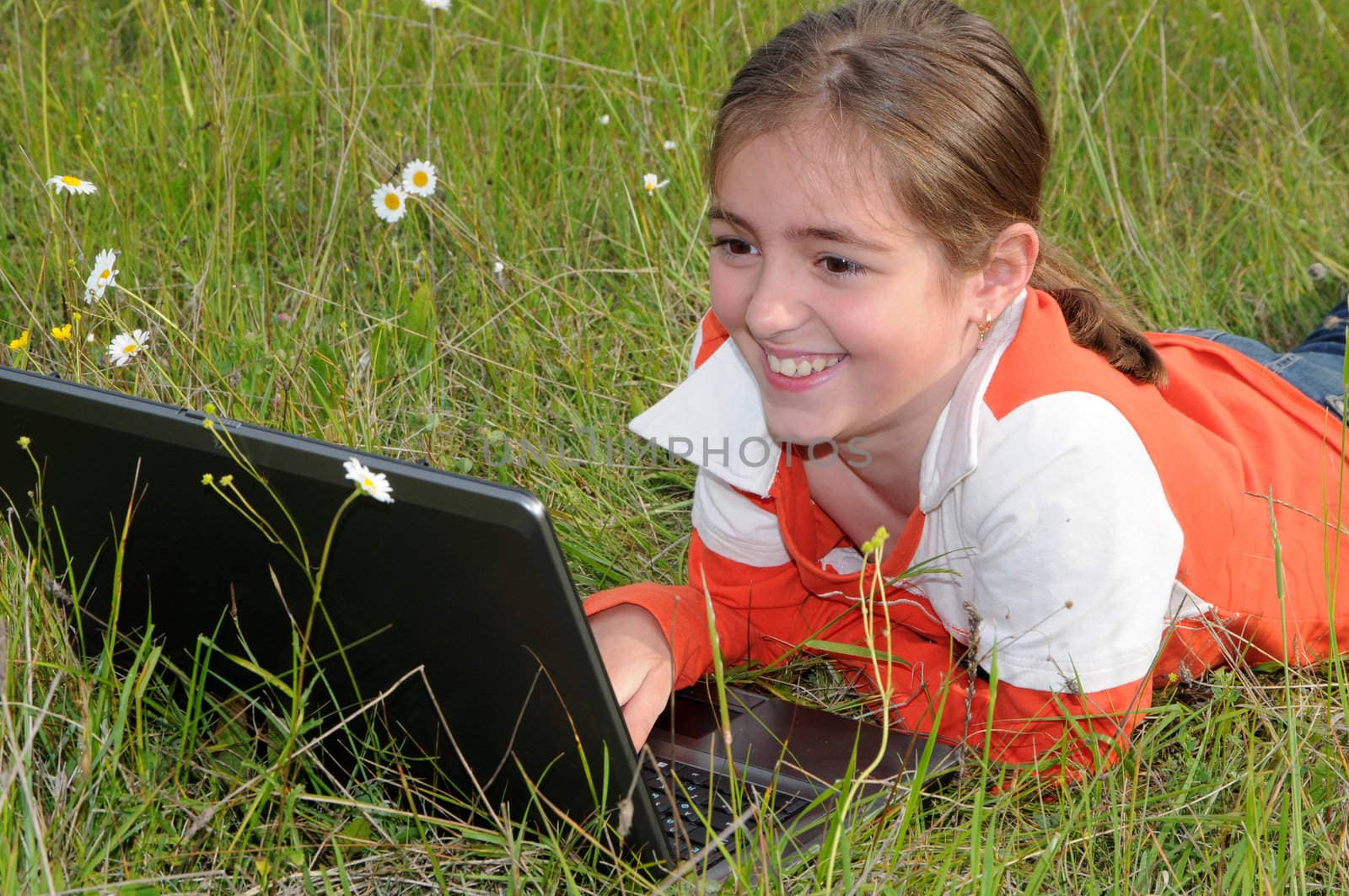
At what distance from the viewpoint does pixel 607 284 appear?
9.00 ft

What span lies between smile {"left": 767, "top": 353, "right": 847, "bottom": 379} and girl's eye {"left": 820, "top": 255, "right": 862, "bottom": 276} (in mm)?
120

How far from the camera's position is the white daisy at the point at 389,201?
Answer: 2.37 meters

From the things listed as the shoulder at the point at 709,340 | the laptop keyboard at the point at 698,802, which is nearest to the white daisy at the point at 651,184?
the shoulder at the point at 709,340

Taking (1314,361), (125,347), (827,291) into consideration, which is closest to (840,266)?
(827,291)

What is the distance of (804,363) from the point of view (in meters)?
1.63

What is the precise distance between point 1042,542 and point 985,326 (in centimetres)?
32

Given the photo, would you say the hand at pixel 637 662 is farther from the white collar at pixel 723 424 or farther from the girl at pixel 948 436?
the white collar at pixel 723 424

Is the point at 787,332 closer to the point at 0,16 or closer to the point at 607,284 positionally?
the point at 607,284

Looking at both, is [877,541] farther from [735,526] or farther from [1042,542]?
[735,526]

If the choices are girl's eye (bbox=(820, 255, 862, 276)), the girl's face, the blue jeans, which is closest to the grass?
the blue jeans

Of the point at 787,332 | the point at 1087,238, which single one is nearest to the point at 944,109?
the point at 787,332

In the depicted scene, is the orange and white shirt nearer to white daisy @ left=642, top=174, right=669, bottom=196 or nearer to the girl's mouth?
the girl's mouth

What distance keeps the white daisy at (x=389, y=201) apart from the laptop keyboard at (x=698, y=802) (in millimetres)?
1225

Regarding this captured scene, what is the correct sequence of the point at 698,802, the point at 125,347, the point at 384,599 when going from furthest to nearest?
the point at 125,347, the point at 698,802, the point at 384,599
